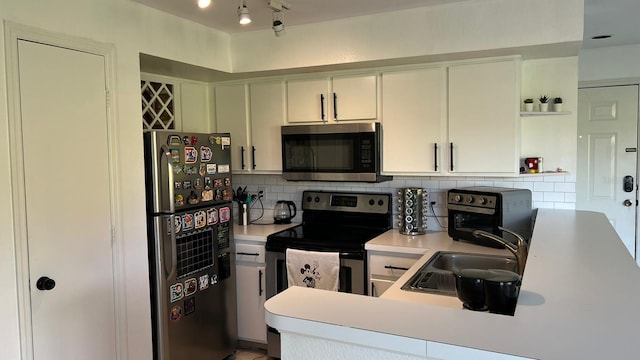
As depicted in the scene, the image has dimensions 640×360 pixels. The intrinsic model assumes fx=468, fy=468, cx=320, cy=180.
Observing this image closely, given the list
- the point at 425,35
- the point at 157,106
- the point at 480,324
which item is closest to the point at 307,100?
the point at 425,35

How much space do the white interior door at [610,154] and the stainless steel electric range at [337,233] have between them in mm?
2070

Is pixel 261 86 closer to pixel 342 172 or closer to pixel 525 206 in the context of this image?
pixel 342 172

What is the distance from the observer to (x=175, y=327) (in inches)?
110

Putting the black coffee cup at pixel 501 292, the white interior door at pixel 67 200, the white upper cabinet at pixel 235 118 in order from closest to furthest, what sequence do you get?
→ the black coffee cup at pixel 501 292
the white interior door at pixel 67 200
the white upper cabinet at pixel 235 118

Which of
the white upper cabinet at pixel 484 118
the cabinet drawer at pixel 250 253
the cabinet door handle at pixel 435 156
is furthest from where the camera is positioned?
the cabinet drawer at pixel 250 253

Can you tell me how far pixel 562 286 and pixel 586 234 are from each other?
0.99 meters

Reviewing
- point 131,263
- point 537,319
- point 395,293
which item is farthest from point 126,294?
point 537,319

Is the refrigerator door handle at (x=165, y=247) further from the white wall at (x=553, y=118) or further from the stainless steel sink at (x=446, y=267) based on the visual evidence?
the white wall at (x=553, y=118)

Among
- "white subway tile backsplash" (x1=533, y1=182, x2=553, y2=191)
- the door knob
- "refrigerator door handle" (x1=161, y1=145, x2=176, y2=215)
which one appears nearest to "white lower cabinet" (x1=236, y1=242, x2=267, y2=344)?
"refrigerator door handle" (x1=161, y1=145, x2=176, y2=215)

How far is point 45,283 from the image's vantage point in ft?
6.93

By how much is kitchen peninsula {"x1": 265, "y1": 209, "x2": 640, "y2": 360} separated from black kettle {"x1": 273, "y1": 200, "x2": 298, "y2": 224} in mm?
2347

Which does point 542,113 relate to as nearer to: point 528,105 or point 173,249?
point 528,105

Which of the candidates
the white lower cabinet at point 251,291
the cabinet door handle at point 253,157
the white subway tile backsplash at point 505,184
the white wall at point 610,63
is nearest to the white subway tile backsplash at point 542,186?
the white subway tile backsplash at point 505,184

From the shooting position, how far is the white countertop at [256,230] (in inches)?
130
